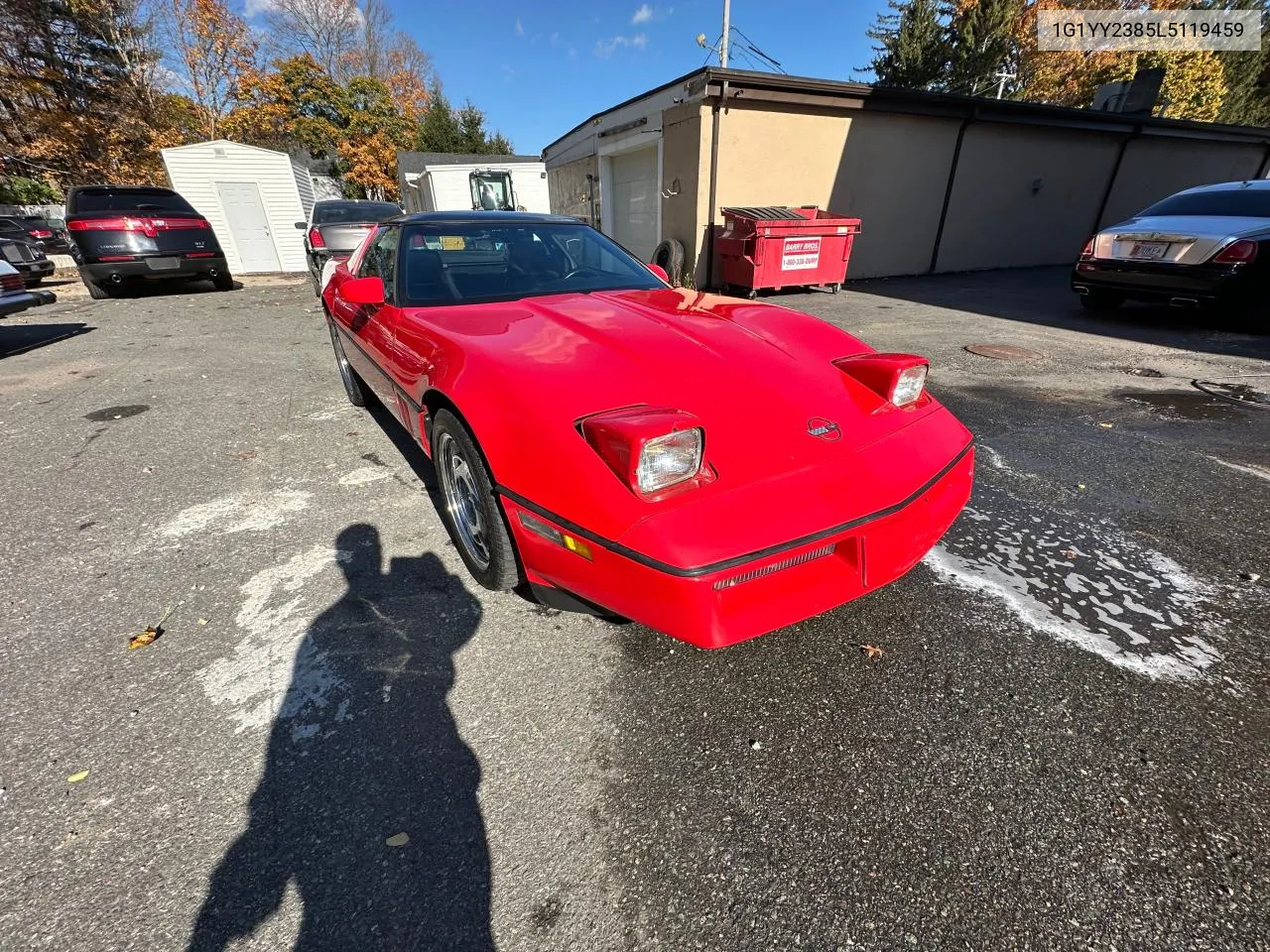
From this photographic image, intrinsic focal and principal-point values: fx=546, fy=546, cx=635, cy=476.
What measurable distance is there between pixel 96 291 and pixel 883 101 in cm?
1533

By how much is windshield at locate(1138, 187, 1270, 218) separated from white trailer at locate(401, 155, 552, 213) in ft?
69.3

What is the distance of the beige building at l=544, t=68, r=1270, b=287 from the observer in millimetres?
10109

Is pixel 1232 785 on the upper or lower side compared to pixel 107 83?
lower

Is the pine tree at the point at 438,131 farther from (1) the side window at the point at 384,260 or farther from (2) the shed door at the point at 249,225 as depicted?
(1) the side window at the point at 384,260

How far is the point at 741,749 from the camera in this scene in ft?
5.32

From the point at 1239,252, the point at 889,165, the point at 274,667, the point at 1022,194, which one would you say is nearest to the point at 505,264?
the point at 274,667

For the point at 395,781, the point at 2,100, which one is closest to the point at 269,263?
the point at 2,100

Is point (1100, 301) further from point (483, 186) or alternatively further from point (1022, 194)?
point (483, 186)

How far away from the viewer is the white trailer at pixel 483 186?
23.7m

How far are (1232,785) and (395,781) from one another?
2277mm

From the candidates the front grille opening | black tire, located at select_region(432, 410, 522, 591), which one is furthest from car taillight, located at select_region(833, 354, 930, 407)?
black tire, located at select_region(432, 410, 522, 591)

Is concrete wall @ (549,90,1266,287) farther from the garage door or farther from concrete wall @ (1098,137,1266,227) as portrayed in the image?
the garage door

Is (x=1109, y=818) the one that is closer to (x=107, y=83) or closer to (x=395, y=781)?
(x=395, y=781)

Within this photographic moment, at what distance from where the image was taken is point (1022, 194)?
1327 centimetres
